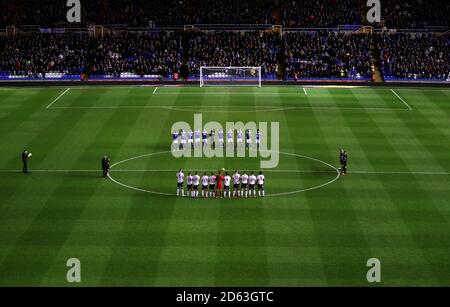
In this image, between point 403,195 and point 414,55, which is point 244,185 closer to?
point 403,195

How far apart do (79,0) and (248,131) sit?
122ft

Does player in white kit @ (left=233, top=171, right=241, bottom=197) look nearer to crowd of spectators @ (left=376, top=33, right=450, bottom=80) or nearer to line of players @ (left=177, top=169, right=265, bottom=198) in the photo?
Answer: line of players @ (left=177, top=169, right=265, bottom=198)

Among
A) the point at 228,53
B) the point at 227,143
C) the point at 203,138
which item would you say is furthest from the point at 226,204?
the point at 228,53

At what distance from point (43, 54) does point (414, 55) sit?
32447mm

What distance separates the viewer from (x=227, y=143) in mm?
46312

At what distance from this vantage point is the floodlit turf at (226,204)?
28.3 metres

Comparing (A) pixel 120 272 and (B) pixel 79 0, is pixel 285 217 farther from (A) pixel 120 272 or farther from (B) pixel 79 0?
(B) pixel 79 0

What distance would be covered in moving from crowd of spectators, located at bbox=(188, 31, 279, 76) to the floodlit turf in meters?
11.6

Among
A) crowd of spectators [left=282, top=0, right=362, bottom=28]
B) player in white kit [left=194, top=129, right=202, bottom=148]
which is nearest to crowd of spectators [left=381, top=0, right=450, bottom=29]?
crowd of spectators [left=282, top=0, right=362, bottom=28]

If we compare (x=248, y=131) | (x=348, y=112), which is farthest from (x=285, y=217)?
(x=348, y=112)

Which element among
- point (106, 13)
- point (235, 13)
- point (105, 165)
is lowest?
point (105, 165)

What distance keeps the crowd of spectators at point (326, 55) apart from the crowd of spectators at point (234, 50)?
60.3 inches

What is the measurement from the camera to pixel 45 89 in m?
64.0

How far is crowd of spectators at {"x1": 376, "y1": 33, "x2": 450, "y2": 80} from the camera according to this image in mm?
66812
